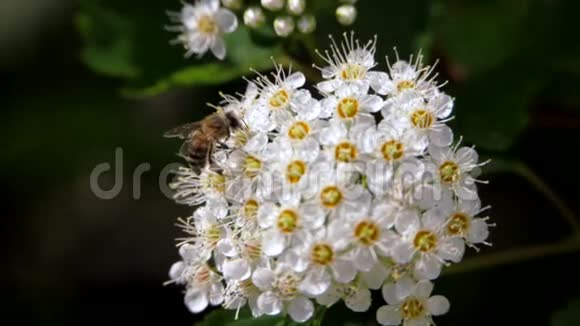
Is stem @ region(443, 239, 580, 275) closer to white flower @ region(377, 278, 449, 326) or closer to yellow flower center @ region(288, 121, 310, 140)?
white flower @ region(377, 278, 449, 326)

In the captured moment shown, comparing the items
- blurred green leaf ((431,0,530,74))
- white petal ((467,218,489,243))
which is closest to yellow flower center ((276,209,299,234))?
white petal ((467,218,489,243))

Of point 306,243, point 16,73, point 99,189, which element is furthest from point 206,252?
point 16,73

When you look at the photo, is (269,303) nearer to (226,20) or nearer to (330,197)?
(330,197)

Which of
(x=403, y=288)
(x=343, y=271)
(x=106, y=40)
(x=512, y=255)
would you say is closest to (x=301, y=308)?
(x=343, y=271)

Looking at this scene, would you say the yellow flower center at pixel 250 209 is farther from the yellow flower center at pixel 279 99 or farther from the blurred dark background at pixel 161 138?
the blurred dark background at pixel 161 138

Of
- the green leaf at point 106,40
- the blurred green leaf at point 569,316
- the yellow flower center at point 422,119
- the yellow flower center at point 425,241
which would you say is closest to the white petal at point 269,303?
the yellow flower center at point 425,241

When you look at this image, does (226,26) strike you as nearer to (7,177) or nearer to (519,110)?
(519,110)
